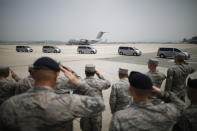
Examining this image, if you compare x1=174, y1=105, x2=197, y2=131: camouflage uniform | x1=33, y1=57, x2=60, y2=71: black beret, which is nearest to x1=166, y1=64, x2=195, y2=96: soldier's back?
x1=174, y1=105, x2=197, y2=131: camouflage uniform

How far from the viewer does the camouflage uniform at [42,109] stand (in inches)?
56.7

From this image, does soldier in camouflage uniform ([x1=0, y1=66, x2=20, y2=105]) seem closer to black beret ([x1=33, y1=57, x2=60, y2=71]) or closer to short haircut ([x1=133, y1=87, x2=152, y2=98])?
black beret ([x1=33, y1=57, x2=60, y2=71])

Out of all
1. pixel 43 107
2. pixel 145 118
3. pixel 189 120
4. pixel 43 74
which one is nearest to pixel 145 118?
pixel 145 118

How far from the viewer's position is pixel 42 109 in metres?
1.44

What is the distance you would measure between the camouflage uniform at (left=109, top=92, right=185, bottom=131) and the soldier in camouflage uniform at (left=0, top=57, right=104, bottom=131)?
13.1 inches

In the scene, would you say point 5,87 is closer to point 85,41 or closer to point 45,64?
point 45,64

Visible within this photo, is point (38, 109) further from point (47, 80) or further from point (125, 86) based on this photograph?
point (125, 86)

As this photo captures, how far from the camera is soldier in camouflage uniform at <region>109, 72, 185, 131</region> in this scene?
1.61 metres

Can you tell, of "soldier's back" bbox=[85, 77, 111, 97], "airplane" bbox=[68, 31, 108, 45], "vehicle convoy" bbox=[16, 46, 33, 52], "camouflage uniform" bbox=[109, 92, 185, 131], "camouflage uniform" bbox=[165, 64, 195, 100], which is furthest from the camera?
"airplane" bbox=[68, 31, 108, 45]

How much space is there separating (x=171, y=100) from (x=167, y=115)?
312mm

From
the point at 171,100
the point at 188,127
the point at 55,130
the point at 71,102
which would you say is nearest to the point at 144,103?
the point at 171,100

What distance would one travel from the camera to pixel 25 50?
107 feet

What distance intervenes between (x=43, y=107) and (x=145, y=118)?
46.2 inches

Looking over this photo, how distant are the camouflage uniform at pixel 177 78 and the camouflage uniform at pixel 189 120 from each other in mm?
2365
